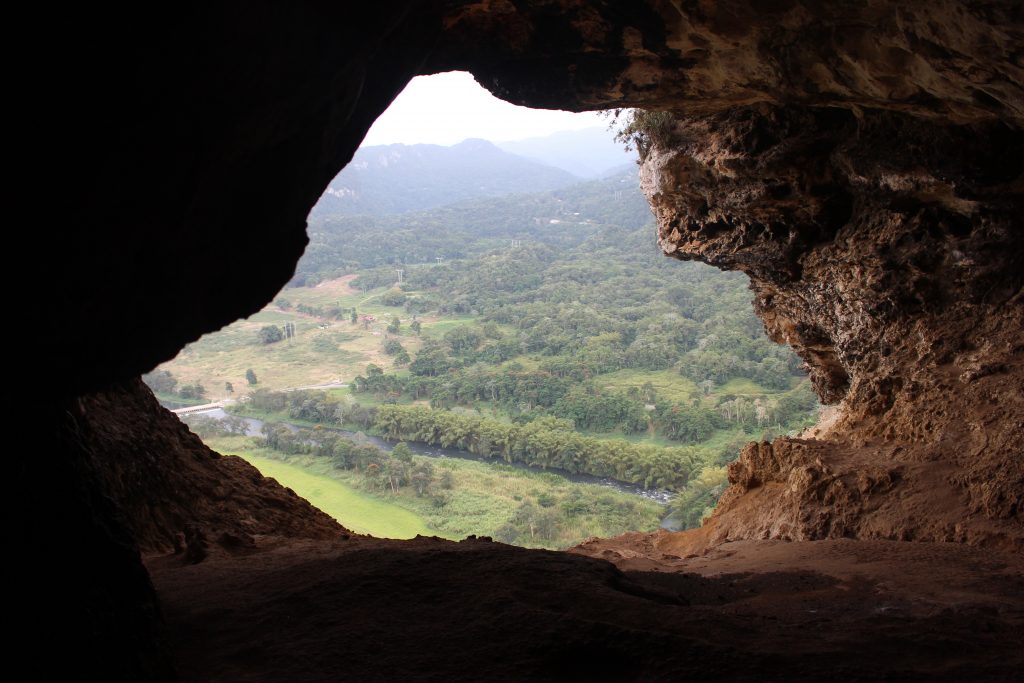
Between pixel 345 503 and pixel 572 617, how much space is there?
1240 inches

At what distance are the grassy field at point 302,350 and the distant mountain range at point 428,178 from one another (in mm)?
36094

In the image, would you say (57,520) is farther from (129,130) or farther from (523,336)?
(523,336)

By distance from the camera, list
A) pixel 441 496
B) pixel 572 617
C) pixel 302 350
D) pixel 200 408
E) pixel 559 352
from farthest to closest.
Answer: pixel 302 350 < pixel 559 352 < pixel 200 408 < pixel 441 496 < pixel 572 617

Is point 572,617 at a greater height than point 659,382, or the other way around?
point 572,617

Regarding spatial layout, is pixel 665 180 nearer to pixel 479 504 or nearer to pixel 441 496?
pixel 479 504

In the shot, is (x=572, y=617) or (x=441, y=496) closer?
(x=572, y=617)

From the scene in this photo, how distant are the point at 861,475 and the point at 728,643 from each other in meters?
4.47

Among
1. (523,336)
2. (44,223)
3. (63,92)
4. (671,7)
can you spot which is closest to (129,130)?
(63,92)

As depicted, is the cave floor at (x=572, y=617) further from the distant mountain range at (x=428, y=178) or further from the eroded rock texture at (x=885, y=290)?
the distant mountain range at (x=428, y=178)

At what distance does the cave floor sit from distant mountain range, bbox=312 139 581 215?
349 ft

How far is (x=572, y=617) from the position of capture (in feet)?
14.0

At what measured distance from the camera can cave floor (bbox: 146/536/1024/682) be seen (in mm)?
3795

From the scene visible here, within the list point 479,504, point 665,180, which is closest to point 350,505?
point 479,504

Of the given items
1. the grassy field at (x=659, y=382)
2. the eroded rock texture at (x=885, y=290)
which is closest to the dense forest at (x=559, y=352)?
the grassy field at (x=659, y=382)
